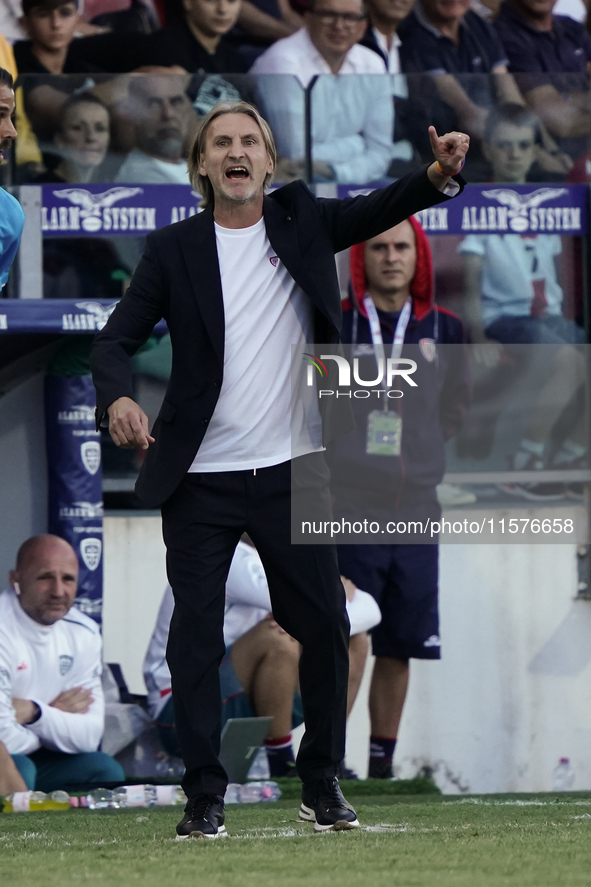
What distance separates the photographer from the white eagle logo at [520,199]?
6.86 m

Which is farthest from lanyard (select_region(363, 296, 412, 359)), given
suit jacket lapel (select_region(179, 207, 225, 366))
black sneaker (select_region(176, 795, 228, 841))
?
black sneaker (select_region(176, 795, 228, 841))

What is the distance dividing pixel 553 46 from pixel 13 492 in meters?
A: 3.97

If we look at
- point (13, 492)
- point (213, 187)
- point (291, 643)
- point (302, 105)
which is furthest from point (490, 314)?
point (213, 187)

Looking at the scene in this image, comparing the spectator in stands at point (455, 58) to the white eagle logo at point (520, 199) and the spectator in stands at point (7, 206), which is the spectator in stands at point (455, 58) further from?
the spectator in stands at point (7, 206)

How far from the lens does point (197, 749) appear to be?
2.99 metres

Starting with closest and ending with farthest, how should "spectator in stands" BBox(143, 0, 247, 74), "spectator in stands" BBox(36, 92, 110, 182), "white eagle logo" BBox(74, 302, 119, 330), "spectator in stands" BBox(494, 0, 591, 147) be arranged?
"white eagle logo" BBox(74, 302, 119, 330)
"spectator in stands" BBox(36, 92, 110, 182)
"spectator in stands" BBox(143, 0, 247, 74)
"spectator in stands" BBox(494, 0, 591, 147)

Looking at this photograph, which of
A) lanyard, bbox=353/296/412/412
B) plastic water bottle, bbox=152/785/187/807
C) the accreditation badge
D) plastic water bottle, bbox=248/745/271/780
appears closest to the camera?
plastic water bottle, bbox=152/785/187/807

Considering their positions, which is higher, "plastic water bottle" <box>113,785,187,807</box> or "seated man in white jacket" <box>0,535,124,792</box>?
"seated man in white jacket" <box>0,535,124,792</box>

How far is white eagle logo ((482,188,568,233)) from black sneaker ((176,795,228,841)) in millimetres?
4528

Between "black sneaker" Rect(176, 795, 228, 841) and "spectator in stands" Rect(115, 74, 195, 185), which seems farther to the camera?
"spectator in stands" Rect(115, 74, 195, 185)

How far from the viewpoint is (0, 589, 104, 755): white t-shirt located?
4.75m

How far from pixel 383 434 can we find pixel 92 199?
203 cm

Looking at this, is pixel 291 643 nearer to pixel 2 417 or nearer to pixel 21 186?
pixel 2 417

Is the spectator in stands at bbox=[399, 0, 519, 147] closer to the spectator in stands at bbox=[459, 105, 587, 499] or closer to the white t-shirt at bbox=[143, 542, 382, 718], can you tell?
the spectator in stands at bbox=[459, 105, 587, 499]
